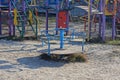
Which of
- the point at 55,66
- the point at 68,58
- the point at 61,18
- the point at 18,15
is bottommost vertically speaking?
the point at 55,66

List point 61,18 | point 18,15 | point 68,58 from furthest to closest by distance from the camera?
1. point 61,18
2. point 18,15
3. point 68,58

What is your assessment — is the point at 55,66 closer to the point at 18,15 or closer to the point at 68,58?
the point at 68,58

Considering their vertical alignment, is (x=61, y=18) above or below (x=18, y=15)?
below

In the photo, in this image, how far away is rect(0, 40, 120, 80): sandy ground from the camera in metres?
7.94

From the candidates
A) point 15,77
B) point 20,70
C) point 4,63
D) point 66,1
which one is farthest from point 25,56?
point 66,1

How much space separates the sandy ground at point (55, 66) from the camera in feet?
26.1

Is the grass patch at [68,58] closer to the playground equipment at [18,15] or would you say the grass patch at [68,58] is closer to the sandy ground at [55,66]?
the sandy ground at [55,66]

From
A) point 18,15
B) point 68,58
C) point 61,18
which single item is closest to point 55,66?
point 68,58

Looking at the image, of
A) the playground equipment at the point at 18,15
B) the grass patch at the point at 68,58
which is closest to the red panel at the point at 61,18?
the playground equipment at the point at 18,15

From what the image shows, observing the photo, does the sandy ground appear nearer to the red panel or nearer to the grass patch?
the grass patch

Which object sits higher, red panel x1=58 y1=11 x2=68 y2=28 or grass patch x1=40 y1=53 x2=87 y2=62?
red panel x1=58 y1=11 x2=68 y2=28

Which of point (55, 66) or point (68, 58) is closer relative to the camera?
point (55, 66)

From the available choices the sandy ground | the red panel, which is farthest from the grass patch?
the red panel

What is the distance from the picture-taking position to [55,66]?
9016 mm
